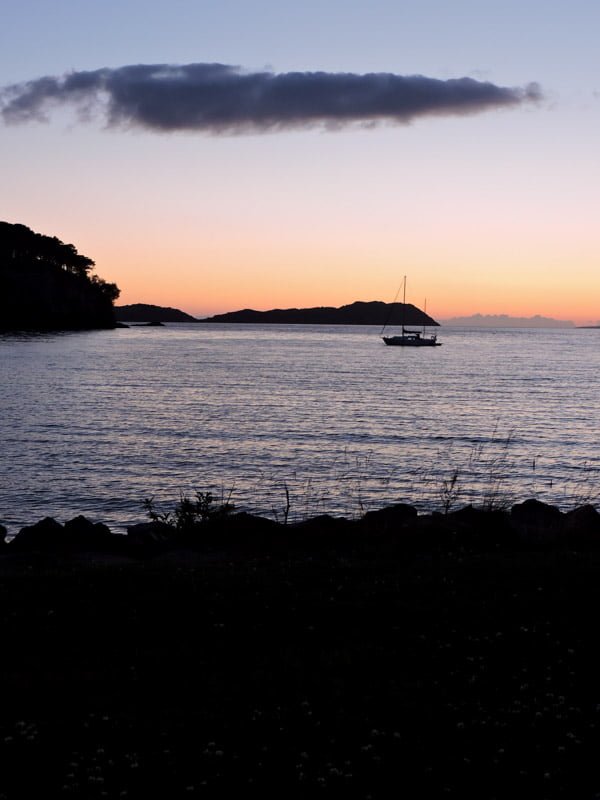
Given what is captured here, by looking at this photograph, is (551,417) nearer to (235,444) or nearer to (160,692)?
(235,444)

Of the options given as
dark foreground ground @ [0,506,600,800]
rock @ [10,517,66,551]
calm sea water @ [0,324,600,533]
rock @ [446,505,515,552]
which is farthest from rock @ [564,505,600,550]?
rock @ [10,517,66,551]

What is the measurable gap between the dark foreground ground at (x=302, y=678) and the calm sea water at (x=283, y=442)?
853 cm

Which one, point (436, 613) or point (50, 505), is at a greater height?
point (436, 613)

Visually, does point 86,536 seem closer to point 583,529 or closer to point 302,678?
point 302,678

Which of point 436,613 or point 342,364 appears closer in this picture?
point 436,613

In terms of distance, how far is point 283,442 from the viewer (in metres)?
43.9

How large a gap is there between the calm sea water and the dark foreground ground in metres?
8.53

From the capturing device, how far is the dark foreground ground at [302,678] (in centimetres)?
766

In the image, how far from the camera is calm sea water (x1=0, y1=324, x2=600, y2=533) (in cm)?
3086

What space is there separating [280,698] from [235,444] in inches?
1328

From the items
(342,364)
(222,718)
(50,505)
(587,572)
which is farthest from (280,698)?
(342,364)

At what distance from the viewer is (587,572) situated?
13.8m

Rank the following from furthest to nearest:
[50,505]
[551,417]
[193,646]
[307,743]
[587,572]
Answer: [551,417] < [50,505] < [587,572] < [193,646] < [307,743]

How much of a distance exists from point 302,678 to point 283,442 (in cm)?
3428
